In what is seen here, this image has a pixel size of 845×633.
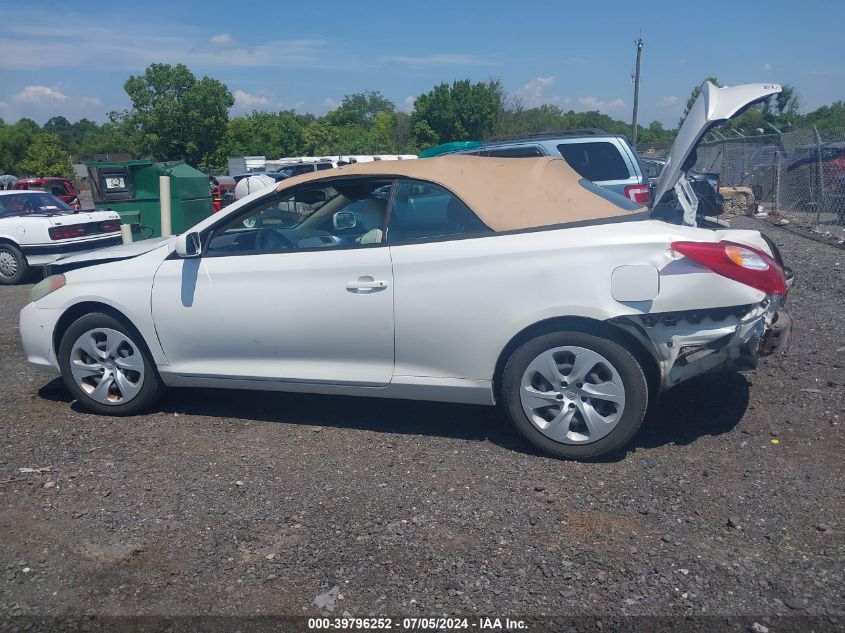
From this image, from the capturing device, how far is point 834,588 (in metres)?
3.05

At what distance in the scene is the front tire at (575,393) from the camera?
4141 mm

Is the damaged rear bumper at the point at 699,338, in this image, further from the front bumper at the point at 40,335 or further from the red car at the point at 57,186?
the red car at the point at 57,186

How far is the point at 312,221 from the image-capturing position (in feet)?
17.1

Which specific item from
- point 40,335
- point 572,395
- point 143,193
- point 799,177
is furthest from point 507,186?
point 799,177

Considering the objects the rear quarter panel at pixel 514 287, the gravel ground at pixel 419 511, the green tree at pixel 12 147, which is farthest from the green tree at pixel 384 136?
the rear quarter panel at pixel 514 287

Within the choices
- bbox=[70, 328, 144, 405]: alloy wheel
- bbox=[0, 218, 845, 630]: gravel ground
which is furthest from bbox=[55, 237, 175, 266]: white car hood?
bbox=[0, 218, 845, 630]: gravel ground

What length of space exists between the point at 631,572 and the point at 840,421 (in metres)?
2.27

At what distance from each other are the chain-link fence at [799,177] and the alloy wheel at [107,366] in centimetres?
1105

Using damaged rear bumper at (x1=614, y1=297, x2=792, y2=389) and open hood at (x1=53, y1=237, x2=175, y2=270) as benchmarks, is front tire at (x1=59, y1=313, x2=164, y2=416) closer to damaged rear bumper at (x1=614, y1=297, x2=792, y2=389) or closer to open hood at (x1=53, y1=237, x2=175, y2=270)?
open hood at (x1=53, y1=237, x2=175, y2=270)

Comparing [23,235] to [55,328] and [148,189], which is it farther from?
[55,328]

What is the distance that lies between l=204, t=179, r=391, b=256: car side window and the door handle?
9.2 inches

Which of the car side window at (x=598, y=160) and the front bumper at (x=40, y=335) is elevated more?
the car side window at (x=598, y=160)

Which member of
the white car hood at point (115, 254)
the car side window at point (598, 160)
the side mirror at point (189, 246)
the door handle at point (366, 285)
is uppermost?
the car side window at point (598, 160)

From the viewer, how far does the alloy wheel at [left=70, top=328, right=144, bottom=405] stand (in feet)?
16.8
